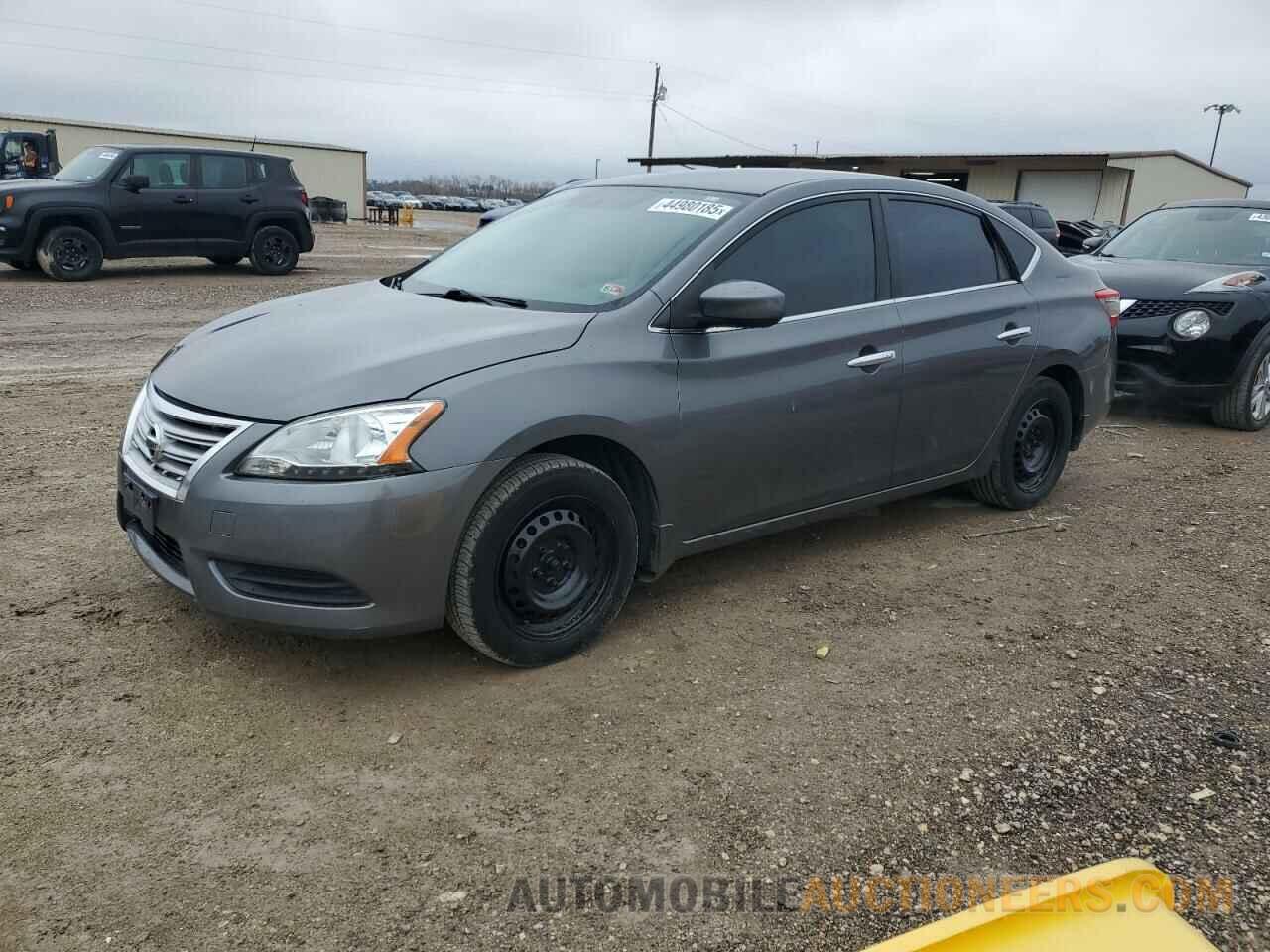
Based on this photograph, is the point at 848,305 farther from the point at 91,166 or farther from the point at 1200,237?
the point at 91,166

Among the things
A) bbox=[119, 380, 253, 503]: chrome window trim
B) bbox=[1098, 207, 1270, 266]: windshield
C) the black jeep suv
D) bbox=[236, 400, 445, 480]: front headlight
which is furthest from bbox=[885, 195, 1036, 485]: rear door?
the black jeep suv

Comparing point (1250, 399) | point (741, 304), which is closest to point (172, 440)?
point (741, 304)

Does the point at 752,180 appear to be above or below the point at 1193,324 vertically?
above

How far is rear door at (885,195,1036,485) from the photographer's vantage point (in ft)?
15.0

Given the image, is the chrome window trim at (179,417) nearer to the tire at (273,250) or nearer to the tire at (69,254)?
the tire at (69,254)

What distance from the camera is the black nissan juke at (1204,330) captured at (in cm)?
750

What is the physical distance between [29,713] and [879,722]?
8.62 ft

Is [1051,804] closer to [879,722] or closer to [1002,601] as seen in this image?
[879,722]

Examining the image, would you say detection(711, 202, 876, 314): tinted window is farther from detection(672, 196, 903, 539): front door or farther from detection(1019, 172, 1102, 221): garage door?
detection(1019, 172, 1102, 221): garage door

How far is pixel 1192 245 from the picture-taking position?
848 cm

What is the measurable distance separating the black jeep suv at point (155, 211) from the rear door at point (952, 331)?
12.4 metres

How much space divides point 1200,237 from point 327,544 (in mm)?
8096

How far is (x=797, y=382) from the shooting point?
13.4ft

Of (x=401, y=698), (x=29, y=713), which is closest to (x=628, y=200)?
(x=401, y=698)
